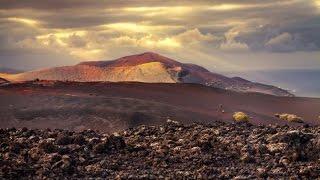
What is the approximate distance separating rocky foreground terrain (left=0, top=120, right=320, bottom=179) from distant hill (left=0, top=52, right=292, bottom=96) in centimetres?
10356

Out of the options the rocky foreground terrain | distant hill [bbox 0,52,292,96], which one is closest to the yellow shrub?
the rocky foreground terrain

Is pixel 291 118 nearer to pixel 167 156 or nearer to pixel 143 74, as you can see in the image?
pixel 167 156

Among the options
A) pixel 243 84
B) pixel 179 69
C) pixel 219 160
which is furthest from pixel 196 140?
pixel 243 84

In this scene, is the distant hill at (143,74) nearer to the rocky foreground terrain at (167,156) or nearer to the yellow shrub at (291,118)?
the yellow shrub at (291,118)

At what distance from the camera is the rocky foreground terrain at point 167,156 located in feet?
69.2

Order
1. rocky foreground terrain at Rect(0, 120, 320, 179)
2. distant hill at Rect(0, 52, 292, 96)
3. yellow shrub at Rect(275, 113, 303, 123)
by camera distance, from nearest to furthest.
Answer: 1. rocky foreground terrain at Rect(0, 120, 320, 179)
2. yellow shrub at Rect(275, 113, 303, 123)
3. distant hill at Rect(0, 52, 292, 96)

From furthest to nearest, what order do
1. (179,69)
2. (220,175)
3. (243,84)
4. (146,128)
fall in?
(243,84) < (179,69) < (146,128) < (220,175)

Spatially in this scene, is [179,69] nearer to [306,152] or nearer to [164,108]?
[164,108]

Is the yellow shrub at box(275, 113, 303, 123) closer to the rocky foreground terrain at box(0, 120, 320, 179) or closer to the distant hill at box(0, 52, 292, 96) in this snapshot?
the rocky foreground terrain at box(0, 120, 320, 179)

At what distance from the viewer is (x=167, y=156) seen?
24.4 metres

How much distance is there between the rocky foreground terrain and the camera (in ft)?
69.2

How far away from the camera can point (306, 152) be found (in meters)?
24.2

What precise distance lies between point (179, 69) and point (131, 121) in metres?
103

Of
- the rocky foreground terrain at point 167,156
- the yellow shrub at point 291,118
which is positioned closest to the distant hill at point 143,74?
the yellow shrub at point 291,118
